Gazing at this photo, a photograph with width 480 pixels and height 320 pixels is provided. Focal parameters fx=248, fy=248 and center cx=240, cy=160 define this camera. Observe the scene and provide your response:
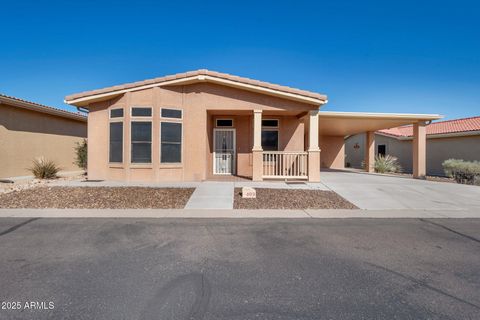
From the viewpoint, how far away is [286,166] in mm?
11188

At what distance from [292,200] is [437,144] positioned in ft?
50.6

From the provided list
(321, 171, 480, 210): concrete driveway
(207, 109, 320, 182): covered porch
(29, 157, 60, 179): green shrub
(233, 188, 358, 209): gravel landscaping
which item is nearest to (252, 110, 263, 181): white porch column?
(207, 109, 320, 182): covered porch

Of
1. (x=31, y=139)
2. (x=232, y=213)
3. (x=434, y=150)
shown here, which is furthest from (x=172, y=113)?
(x=434, y=150)

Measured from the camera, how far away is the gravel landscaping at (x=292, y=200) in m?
6.95

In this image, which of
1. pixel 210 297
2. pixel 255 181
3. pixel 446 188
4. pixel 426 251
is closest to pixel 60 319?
pixel 210 297

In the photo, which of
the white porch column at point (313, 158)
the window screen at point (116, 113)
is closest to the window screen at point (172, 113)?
the window screen at point (116, 113)

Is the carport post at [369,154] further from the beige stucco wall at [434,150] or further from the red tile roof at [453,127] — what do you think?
the red tile roof at [453,127]

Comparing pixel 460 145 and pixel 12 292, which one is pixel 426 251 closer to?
pixel 12 292

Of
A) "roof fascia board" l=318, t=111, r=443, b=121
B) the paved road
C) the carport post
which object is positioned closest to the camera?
the paved road

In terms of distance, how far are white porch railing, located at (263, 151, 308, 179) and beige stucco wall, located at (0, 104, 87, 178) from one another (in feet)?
38.6

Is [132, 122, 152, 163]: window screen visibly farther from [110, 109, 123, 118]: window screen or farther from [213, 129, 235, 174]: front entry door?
[213, 129, 235, 174]: front entry door

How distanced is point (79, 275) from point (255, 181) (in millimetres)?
7577

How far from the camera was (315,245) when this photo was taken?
418 centimetres

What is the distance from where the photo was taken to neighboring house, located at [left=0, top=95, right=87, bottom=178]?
11.4 metres
